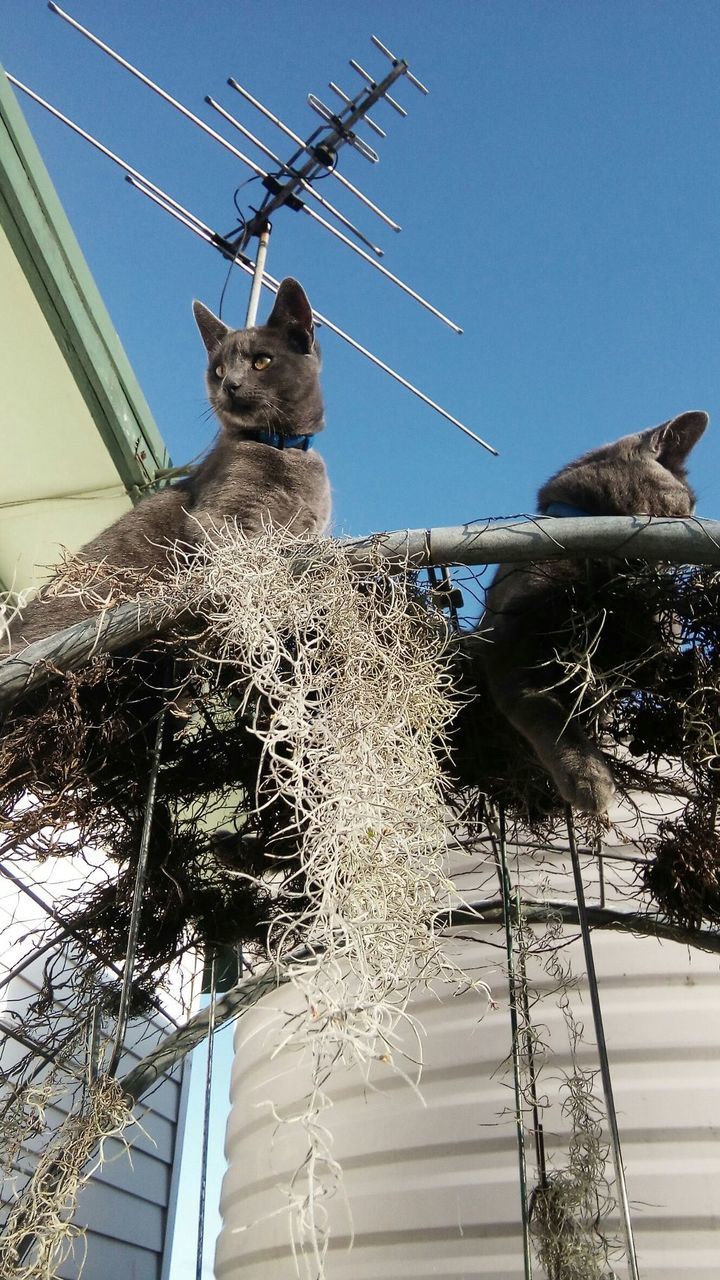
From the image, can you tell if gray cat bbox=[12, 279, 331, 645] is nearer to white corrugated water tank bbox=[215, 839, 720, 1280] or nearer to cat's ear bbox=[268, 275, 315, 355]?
cat's ear bbox=[268, 275, 315, 355]

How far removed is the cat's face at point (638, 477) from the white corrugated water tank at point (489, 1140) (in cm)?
147

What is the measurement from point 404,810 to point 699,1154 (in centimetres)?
244

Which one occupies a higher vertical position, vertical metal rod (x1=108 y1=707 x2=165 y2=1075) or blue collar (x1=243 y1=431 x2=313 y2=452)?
blue collar (x1=243 y1=431 x2=313 y2=452)

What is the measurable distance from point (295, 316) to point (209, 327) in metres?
0.32

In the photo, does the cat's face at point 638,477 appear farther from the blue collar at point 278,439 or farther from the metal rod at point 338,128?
the metal rod at point 338,128

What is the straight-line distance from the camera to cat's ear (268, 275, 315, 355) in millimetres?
3385

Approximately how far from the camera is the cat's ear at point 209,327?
11.3ft

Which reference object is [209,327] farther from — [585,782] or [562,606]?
[585,782]

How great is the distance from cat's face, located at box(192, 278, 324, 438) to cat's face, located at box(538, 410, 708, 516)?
3.16 ft

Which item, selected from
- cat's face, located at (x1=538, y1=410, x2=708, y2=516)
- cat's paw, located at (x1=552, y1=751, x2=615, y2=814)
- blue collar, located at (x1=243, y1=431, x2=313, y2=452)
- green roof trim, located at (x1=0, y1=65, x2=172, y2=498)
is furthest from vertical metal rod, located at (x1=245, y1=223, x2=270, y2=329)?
cat's paw, located at (x1=552, y1=751, x2=615, y2=814)

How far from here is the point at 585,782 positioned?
6.10 feet

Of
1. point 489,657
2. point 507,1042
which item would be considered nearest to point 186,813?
point 489,657

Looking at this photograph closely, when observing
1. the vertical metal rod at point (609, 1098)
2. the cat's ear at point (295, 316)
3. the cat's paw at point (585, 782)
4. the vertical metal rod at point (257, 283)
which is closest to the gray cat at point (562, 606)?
A: the cat's paw at point (585, 782)

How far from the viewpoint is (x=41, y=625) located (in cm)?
243
